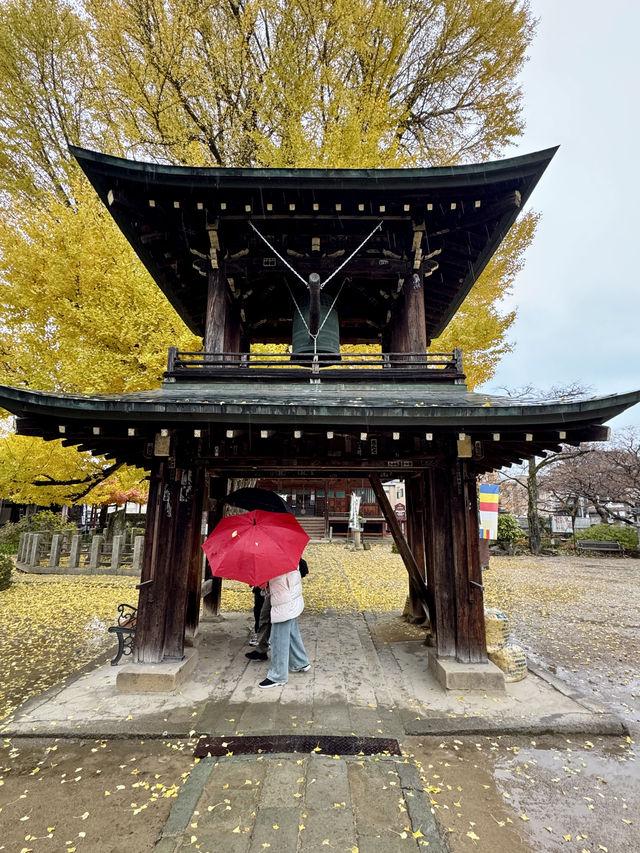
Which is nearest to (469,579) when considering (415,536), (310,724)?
(310,724)

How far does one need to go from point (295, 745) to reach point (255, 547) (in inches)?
81.7

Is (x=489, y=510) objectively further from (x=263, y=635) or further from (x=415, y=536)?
(x=263, y=635)

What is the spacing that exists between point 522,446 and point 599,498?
26.1 meters

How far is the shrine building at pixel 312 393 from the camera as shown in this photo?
16.5 feet

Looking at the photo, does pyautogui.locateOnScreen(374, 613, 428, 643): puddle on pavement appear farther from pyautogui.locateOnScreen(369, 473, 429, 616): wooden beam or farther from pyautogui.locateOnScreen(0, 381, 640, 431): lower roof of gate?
pyautogui.locateOnScreen(0, 381, 640, 431): lower roof of gate

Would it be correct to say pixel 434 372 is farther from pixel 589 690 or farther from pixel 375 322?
pixel 589 690

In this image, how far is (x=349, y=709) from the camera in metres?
4.93

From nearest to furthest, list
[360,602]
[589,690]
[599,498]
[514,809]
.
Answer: [514,809]
[589,690]
[360,602]
[599,498]

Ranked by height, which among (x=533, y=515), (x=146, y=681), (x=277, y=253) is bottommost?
(x=146, y=681)

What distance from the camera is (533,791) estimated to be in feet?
11.9

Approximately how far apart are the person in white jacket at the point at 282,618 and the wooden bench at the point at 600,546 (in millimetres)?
22412

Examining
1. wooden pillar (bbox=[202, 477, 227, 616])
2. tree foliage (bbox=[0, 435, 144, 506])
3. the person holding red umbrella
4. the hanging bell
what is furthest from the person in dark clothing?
tree foliage (bbox=[0, 435, 144, 506])

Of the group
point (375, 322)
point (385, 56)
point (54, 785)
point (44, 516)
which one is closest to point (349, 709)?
point (54, 785)

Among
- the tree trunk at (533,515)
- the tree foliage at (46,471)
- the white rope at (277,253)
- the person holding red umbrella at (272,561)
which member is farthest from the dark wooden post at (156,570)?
the tree trunk at (533,515)
